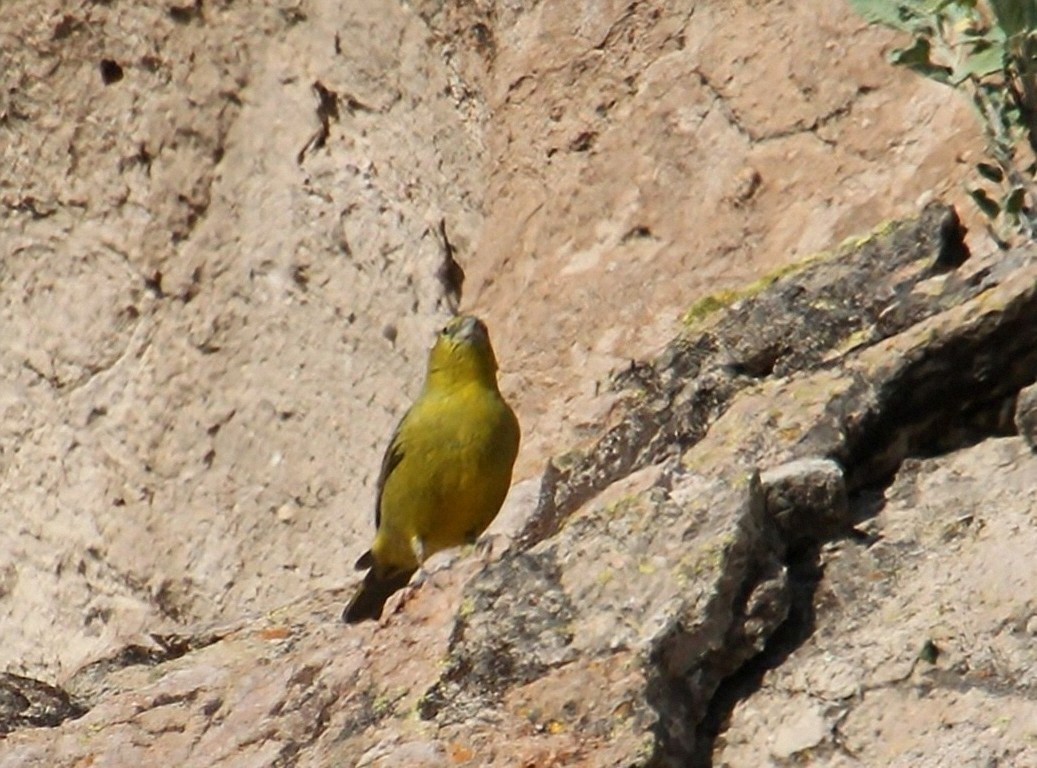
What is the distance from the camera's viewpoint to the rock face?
174 inches

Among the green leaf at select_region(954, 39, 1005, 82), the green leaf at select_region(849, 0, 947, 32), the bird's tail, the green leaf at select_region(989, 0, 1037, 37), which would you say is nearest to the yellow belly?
the bird's tail

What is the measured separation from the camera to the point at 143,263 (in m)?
8.52

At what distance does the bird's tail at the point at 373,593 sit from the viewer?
6.14 metres

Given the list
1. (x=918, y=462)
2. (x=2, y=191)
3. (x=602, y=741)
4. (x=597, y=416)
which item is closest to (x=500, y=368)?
(x=597, y=416)

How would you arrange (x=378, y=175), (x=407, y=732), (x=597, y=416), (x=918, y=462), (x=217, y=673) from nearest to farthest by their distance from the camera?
(x=407, y=732)
(x=918, y=462)
(x=217, y=673)
(x=597, y=416)
(x=378, y=175)

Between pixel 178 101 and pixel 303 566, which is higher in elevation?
pixel 178 101

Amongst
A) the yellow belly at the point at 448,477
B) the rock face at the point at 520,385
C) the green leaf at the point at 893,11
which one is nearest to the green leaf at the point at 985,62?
the green leaf at the point at 893,11

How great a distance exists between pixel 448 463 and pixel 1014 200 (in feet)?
8.01

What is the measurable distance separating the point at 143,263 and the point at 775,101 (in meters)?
2.66

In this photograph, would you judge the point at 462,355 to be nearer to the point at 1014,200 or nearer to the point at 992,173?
the point at 992,173

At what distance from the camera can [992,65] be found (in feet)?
17.3

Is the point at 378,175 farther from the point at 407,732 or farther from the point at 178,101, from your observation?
the point at 407,732

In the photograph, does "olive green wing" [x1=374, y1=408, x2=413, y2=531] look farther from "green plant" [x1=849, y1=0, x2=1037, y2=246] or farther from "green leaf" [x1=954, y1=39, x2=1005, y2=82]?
"green leaf" [x1=954, y1=39, x2=1005, y2=82]

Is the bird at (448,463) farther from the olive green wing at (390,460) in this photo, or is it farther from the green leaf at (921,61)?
the green leaf at (921,61)
